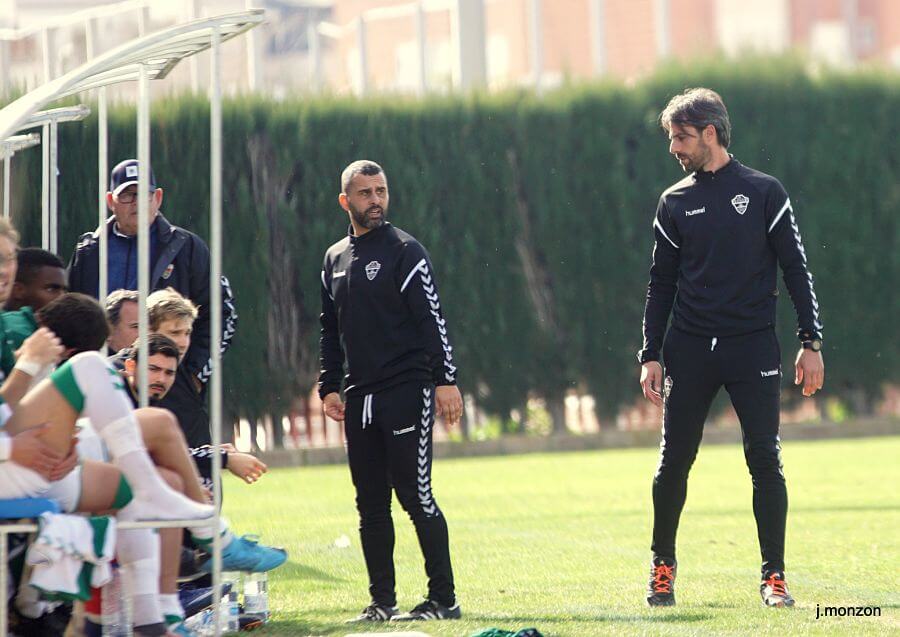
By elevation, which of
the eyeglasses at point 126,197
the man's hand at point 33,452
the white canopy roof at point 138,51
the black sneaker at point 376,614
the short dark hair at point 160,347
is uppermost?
the white canopy roof at point 138,51

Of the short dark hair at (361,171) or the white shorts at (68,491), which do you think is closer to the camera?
the white shorts at (68,491)

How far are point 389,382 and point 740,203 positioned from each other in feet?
5.53

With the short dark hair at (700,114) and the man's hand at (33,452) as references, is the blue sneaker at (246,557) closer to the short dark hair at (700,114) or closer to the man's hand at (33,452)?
the man's hand at (33,452)

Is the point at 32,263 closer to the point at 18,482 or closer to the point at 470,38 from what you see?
the point at 18,482

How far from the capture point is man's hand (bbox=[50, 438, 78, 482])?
506 cm

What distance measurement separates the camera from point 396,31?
38.8m

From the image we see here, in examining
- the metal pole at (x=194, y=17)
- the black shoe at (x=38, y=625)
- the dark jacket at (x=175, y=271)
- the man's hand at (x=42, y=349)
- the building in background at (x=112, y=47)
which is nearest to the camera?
the man's hand at (x=42, y=349)

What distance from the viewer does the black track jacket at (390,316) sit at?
263 inches

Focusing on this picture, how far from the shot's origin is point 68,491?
5.10m

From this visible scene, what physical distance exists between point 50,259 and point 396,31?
33.1 meters

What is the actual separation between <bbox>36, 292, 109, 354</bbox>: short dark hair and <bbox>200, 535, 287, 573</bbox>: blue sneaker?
106cm

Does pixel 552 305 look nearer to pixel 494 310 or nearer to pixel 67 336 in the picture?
pixel 494 310

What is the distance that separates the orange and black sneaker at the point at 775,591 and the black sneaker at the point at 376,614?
155 cm

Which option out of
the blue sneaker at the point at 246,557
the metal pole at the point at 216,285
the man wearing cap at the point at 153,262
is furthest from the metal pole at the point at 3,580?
the man wearing cap at the point at 153,262
